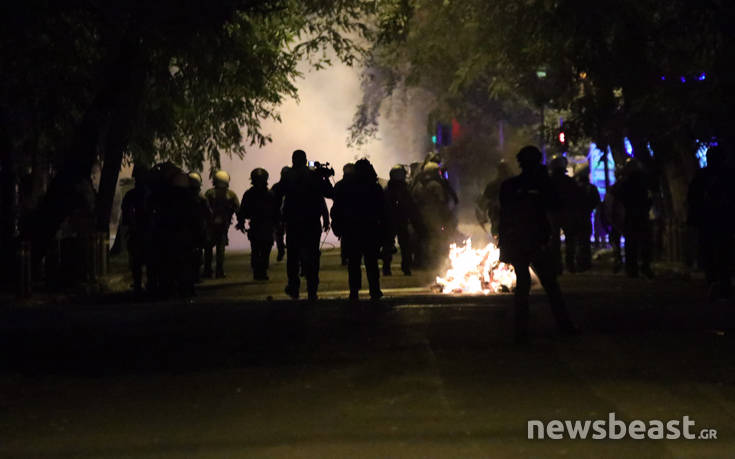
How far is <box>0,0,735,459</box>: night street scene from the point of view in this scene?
7.90 meters

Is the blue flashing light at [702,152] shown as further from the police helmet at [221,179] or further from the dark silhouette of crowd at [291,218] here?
the police helmet at [221,179]

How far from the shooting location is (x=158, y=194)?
56.6ft

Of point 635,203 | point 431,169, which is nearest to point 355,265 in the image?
point 635,203

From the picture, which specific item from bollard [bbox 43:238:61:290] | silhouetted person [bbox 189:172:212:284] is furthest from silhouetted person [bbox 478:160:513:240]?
bollard [bbox 43:238:61:290]

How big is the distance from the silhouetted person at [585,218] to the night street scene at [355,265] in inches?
2.8

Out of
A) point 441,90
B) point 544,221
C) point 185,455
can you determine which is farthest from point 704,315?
point 441,90

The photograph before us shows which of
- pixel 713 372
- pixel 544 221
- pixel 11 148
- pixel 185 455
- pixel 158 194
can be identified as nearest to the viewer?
pixel 185 455

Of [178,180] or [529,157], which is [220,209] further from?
[529,157]

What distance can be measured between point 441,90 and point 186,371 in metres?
40.7

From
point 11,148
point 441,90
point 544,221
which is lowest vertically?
point 544,221

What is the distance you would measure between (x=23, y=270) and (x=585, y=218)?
981 centimetres

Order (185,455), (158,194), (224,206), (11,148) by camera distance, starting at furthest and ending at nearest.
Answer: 1. (224,206)
2. (11,148)
3. (158,194)
4. (185,455)

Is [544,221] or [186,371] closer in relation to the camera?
[186,371]

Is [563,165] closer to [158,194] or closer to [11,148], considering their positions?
[158,194]
